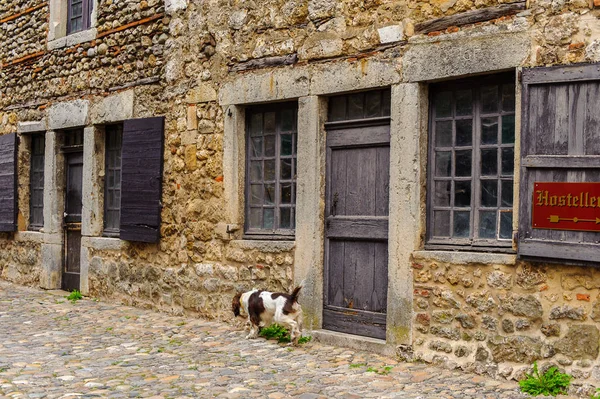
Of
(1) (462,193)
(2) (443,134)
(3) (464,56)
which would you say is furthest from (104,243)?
(3) (464,56)

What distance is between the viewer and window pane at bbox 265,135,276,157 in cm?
767

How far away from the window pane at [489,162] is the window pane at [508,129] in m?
0.12

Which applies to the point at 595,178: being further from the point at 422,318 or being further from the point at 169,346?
the point at 169,346

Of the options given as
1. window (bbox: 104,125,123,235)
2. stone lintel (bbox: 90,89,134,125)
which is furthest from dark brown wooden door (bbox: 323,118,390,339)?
window (bbox: 104,125,123,235)

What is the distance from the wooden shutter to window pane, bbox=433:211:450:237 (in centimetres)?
86

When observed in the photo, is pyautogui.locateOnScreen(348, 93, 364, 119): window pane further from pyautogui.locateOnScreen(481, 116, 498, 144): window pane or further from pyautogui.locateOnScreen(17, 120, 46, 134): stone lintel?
pyautogui.locateOnScreen(17, 120, 46, 134): stone lintel

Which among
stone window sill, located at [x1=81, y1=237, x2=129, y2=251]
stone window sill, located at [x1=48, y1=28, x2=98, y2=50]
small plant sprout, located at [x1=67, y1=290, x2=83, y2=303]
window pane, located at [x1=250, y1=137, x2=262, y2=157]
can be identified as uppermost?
stone window sill, located at [x1=48, y1=28, x2=98, y2=50]

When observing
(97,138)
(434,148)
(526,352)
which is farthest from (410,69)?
(97,138)

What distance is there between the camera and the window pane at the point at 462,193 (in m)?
6.10

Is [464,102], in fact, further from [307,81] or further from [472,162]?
[307,81]

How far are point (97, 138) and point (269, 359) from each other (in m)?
4.71

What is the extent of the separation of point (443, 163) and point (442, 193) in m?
0.25

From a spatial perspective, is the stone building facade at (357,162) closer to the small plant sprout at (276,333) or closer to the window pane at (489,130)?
the window pane at (489,130)

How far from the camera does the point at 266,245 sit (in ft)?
24.3
